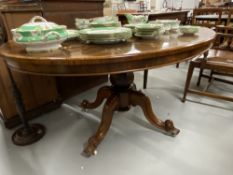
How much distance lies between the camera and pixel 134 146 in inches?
52.1

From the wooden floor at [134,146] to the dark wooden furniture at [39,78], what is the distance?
0.43 feet

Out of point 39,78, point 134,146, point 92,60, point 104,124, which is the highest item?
point 92,60

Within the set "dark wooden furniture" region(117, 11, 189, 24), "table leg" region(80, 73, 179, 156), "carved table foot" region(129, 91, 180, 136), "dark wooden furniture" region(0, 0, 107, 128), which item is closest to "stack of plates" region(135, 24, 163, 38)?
"table leg" region(80, 73, 179, 156)

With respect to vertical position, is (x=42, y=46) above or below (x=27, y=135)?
above

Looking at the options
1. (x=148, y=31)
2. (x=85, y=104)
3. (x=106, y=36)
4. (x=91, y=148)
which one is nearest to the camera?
(x=106, y=36)

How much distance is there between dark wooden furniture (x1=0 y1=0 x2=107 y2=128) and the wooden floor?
0.43 ft

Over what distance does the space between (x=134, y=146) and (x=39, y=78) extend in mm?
1007

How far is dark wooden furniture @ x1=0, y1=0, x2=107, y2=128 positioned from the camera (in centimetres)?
138

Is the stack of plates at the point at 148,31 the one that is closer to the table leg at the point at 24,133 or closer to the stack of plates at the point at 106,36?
the stack of plates at the point at 106,36

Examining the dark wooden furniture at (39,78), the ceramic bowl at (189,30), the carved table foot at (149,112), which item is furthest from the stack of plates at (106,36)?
the dark wooden furniture at (39,78)

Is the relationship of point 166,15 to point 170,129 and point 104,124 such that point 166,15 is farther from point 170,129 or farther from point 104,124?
point 104,124

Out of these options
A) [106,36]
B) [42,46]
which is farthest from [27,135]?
[106,36]

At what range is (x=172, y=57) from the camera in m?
0.83

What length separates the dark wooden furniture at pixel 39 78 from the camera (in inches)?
54.1
